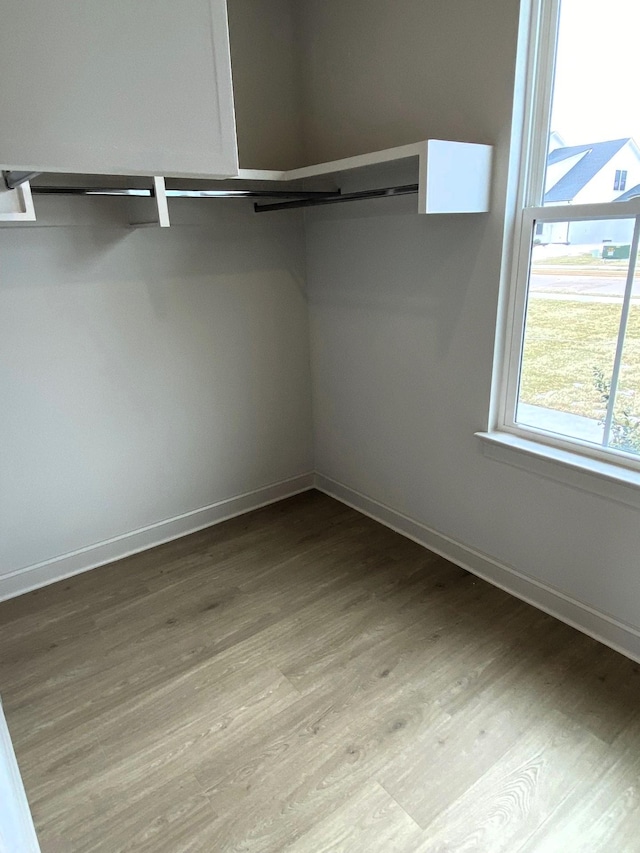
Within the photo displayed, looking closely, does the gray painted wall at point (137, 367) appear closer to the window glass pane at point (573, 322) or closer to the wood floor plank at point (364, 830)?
the window glass pane at point (573, 322)

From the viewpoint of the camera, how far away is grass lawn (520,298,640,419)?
5.99 feet

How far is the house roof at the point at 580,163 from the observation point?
1.75m

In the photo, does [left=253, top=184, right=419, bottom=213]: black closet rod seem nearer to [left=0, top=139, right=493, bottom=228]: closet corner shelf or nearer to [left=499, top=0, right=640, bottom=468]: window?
[left=0, top=139, right=493, bottom=228]: closet corner shelf

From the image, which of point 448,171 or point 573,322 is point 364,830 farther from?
point 448,171

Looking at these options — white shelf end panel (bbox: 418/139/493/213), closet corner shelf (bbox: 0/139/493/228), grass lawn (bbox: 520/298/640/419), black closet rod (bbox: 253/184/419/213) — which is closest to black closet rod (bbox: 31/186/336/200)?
closet corner shelf (bbox: 0/139/493/228)

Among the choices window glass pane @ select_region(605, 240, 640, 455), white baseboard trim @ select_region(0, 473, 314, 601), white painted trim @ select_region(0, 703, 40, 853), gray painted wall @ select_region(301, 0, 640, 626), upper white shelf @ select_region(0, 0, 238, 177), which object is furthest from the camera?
white baseboard trim @ select_region(0, 473, 314, 601)

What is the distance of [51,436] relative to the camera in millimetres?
2406

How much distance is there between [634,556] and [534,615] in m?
0.49

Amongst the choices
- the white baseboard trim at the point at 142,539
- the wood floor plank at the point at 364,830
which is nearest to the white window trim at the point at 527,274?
the wood floor plank at the point at 364,830

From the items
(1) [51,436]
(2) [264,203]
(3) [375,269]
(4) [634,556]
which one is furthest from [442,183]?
(1) [51,436]

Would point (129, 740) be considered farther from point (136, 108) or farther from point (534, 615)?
point (136, 108)

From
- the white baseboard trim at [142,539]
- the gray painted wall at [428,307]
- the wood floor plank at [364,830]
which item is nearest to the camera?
the wood floor plank at [364,830]

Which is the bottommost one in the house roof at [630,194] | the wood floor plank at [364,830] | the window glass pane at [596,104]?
the wood floor plank at [364,830]

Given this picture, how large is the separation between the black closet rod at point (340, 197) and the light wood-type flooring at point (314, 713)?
1.58 meters
